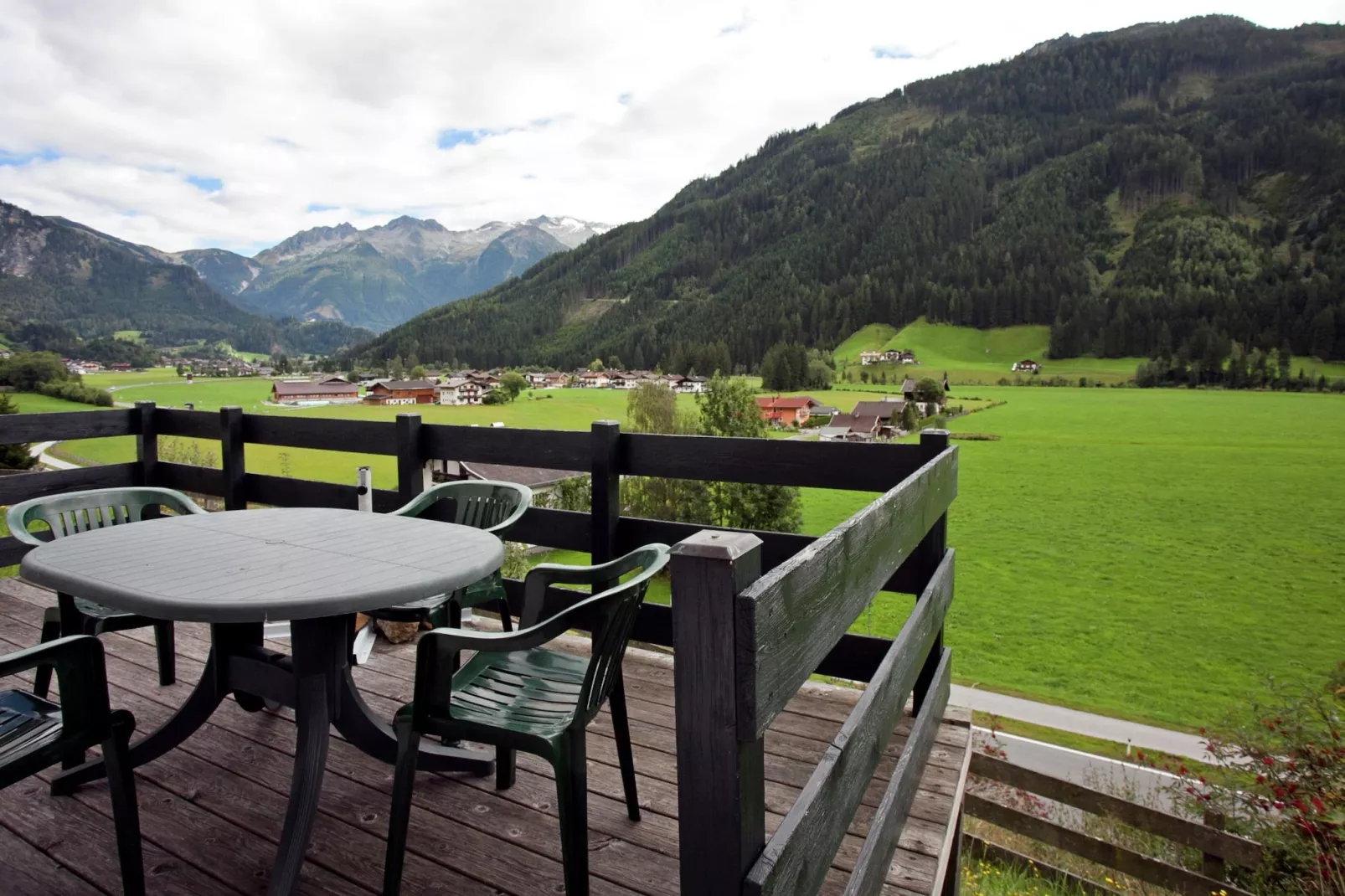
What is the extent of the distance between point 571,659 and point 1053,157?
19327cm

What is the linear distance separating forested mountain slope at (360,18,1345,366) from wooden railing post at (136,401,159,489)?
323 feet

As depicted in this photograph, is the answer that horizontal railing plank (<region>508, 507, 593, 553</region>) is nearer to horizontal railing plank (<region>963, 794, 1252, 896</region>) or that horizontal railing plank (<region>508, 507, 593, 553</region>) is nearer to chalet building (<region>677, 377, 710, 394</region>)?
horizontal railing plank (<region>963, 794, 1252, 896</region>)

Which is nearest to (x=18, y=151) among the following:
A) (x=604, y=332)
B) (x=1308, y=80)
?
Answer: (x=604, y=332)

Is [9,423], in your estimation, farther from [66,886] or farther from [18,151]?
[18,151]

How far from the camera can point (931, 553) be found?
2.69 metres

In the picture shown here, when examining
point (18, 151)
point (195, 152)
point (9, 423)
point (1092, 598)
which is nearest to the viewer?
point (9, 423)

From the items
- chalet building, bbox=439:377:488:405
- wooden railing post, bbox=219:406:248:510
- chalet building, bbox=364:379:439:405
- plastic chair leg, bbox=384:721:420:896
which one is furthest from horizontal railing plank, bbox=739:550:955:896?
chalet building, bbox=439:377:488:405

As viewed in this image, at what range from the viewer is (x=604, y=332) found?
139375 mm

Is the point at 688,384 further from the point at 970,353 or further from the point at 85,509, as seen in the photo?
the point at 85,509

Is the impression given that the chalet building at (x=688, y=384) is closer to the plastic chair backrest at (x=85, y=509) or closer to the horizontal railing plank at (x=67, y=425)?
the horizontal railing plank at (x=67, y=425)

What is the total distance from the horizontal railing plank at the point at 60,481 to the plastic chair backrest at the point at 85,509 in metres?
1.41

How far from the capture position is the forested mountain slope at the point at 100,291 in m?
103

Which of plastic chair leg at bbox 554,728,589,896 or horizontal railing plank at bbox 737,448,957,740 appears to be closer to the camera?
horizontal railing plank at bbox 737,448,957,740

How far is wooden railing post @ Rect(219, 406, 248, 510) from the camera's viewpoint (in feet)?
13.7
